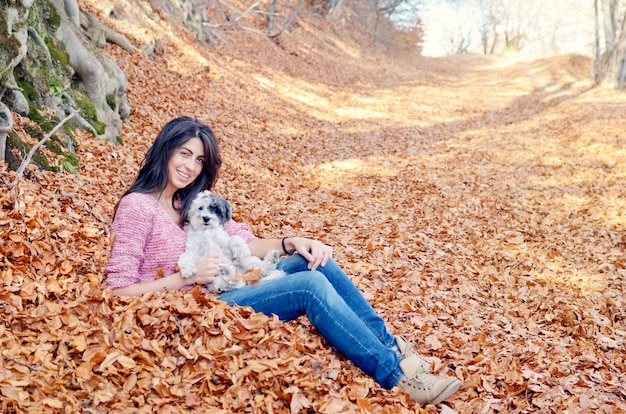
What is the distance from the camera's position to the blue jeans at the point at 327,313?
11.6 feet

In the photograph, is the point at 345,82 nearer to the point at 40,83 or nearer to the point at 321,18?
the point at 321,18

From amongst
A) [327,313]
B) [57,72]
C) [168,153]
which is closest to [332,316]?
[327,313]

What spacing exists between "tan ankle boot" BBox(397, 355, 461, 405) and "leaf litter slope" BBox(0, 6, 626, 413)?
89 millimetres

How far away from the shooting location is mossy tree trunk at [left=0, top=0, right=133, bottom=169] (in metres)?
5.62

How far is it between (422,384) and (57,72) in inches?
259

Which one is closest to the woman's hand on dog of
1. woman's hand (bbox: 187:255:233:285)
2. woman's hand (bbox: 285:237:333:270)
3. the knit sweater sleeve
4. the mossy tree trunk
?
woman's hand (bbox: 187:255:233:285)

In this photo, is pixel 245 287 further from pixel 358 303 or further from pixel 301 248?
pixel 358 303

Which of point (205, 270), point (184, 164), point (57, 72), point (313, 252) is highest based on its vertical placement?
point (57, 72)

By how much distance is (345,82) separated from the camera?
70.6 ft

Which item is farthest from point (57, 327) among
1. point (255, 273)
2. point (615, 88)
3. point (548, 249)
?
point (615, 88)

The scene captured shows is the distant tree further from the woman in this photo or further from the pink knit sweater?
the pink knit sweater

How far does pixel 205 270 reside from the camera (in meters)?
3.63

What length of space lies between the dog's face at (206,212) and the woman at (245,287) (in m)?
0.10

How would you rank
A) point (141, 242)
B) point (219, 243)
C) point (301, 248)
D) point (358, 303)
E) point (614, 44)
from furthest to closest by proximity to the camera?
1. point (614, 44)
2. point (219, 243)
3. point (301, 248)
4. point (358, 303)
5. point (141, 242)
